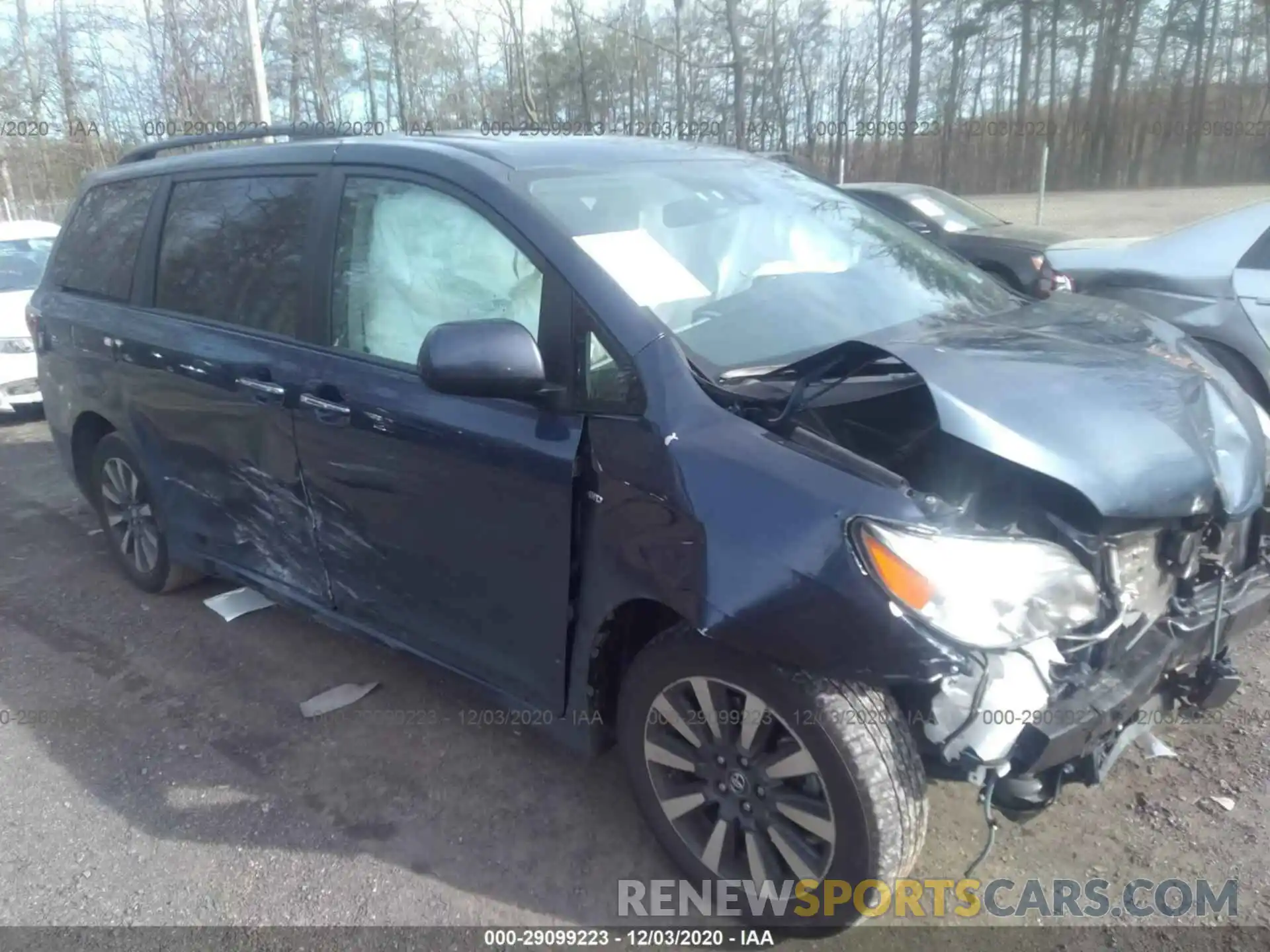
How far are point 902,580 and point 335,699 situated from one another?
239 centimetres

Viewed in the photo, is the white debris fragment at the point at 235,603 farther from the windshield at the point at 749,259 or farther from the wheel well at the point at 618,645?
the windshield at the point at 749,259

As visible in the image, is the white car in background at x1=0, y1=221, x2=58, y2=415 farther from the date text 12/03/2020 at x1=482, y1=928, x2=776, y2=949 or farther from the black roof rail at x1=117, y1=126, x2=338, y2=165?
the date text 12/03/2020 at x1=482, y1=928, x2=776, y2=949

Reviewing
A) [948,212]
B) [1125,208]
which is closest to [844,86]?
[1125,208]

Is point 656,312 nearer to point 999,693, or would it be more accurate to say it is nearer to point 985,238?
point 999,693

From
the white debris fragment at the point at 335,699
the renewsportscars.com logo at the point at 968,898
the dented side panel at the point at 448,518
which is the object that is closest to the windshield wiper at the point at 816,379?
the dented side panel at the point at 448,518

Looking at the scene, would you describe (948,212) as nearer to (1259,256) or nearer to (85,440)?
(1259,256)

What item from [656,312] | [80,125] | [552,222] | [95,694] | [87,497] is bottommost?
[95,694]

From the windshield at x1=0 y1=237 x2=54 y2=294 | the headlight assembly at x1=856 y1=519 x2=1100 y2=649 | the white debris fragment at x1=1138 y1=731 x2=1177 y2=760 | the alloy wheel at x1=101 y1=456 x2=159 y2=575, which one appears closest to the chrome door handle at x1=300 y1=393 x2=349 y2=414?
the alloy wheel at x1=101 y1=456 x2=159 y2=575

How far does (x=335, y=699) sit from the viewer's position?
11.9ft

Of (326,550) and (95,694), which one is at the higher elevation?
(326,550)

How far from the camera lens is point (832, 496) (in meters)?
2.08

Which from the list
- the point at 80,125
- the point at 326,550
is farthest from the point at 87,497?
the point at 80,125

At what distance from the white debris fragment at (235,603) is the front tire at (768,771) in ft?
8.08

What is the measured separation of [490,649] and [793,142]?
80.7 feet
